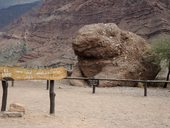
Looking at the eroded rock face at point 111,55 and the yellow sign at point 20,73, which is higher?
the eroded rock face at point 111,55

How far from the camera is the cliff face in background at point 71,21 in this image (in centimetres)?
9050

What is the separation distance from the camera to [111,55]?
25406mm

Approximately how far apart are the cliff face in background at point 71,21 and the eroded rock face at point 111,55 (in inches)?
2152

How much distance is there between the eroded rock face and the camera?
24906 mm

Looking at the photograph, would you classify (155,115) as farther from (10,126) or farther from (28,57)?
(28,57)

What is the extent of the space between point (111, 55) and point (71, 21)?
97.0 meters

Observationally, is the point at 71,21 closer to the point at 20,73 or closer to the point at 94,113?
the point at 94,113

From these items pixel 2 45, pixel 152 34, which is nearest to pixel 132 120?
pixel 152 34

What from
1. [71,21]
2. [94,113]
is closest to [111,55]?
[94,113]

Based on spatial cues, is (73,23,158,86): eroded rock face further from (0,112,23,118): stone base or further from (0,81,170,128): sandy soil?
(0,112,23,118): stone base

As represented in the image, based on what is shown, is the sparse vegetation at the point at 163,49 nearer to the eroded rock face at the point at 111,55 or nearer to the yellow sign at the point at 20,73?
the eroded rock face at the point at 111,55

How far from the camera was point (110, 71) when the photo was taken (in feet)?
81.7

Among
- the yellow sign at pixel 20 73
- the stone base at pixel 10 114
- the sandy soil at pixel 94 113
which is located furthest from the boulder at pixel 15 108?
the yellow sign at pixel 20 73

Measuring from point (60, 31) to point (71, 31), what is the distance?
487 centimetres
